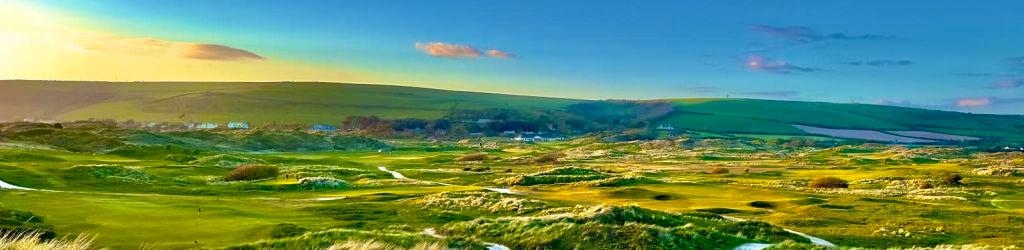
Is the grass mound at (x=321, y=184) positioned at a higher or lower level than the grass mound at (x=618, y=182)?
higher

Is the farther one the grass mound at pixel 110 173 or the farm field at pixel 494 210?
the grass mound at pixel 110 173

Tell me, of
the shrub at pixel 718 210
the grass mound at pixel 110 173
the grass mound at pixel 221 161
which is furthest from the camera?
the grass mound at pixel 221 161

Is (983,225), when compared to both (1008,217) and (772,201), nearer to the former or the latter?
(1008,217)

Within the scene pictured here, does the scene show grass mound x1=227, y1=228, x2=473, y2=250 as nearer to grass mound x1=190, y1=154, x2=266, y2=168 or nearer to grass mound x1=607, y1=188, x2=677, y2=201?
grass mound x1=607, y1=188, x2=677, y2=201

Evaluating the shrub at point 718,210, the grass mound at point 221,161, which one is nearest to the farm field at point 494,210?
the shrub at point 718,210

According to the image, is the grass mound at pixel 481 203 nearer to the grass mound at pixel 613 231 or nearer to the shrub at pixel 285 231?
the grass mound at pixel 613 231

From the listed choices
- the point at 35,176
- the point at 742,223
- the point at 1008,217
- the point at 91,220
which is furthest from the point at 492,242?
the point at 35,176
